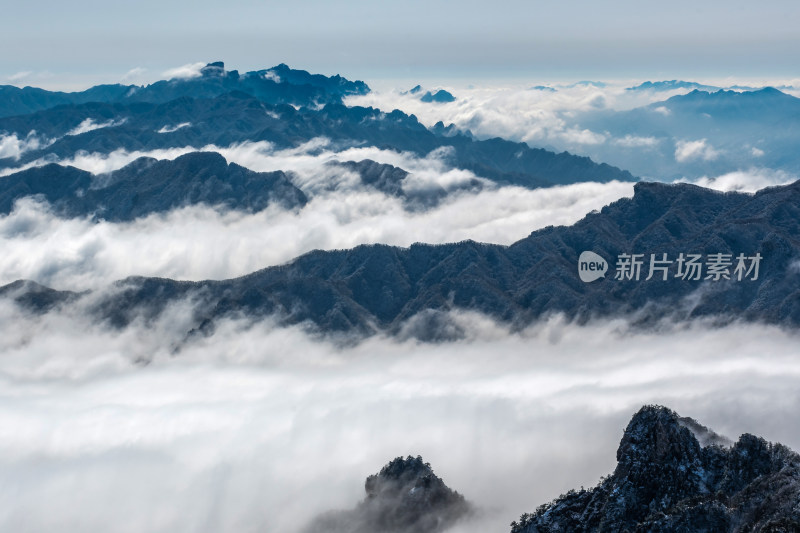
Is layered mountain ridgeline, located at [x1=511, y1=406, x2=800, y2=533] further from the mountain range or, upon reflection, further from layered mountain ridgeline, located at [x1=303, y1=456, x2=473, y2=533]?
layered mountain ridgeline, located at [x1=303, y1=456, x2=473, y2=533]

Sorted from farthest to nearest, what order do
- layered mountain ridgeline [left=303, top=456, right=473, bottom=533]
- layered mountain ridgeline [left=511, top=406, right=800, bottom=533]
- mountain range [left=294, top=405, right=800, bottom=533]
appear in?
layered mountain ridgeline [left=303, top=456, right=473, bottom=533] < layered mountain ridgeline [left=511, top=406, right=800, bottom=533] < mountain range [left=294, top=405, right=800, bottom=533]

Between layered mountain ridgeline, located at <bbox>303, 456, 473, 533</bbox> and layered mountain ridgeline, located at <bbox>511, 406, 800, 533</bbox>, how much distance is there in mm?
41679

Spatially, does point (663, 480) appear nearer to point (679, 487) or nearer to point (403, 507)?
point (679, 487)

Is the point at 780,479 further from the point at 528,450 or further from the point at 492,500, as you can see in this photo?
the point at 528,450

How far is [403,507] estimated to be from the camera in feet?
432

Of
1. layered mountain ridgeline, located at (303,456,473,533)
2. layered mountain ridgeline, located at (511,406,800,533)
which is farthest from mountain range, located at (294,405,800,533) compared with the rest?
layered mountain ridgeline, located at (303,456,473,533)

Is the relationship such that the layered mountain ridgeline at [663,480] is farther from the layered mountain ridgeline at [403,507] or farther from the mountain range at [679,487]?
the layered mountain ridgeline at [403,507]

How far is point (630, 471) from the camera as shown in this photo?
84062mm

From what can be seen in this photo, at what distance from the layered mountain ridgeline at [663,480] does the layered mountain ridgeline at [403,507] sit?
4168 centimetres

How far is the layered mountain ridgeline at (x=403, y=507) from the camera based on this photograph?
128625 mm

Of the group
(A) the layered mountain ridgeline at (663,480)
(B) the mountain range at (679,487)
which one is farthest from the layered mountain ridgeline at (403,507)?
(B) the mountain range at (679,487)

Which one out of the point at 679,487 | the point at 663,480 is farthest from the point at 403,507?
the point at 679,487

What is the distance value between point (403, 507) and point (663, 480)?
202 ft

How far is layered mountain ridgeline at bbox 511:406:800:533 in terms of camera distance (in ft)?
246
